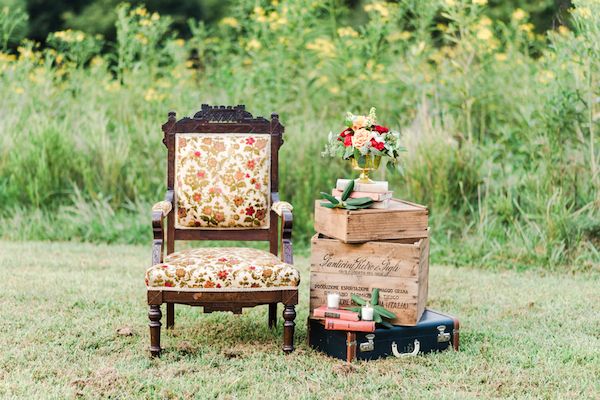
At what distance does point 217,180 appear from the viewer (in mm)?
4516

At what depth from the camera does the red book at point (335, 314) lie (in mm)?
3949

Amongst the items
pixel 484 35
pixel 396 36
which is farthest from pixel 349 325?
pixel 396 36

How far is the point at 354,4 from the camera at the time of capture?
17.8 m

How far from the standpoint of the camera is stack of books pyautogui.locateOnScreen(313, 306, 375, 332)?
12.8ft

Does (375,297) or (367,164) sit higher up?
(367,164)

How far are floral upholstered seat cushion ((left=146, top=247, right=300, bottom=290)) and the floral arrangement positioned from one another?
637 millimetres

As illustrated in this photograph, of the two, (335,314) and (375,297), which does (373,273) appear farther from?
(335,314)

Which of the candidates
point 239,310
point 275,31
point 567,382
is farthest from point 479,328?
point 275,31

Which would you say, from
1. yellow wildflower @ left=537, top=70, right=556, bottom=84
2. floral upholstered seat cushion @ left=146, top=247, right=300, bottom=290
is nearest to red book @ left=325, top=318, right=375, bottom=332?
floral upholstered seat cushion @ left=146, top=247, right=300, bottom=290

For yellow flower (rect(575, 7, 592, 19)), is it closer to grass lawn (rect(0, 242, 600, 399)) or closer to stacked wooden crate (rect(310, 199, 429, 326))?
grass lawn (rect(0, 242, 600, 399))

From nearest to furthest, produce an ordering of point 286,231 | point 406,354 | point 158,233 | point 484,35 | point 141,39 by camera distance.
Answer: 1. point 406,354
2. point 158,233
3. point 286,231
4. point 484,35
5. point 141,39

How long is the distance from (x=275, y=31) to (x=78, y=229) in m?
2.74

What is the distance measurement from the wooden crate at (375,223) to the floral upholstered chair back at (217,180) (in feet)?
1.60

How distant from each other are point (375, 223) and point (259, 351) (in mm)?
852
